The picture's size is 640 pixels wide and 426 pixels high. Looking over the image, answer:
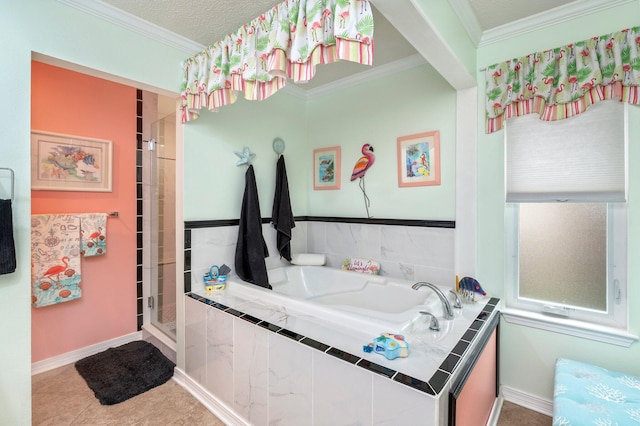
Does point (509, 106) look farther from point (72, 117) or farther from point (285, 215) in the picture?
point (72, 117)

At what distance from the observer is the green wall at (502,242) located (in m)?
1.60

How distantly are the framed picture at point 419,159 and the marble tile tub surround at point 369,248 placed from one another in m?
0.37

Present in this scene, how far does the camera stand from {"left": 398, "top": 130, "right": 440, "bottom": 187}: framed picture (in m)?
2.23

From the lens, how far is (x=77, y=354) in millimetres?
2441

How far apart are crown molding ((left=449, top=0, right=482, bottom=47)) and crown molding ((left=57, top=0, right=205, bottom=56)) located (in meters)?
1.73

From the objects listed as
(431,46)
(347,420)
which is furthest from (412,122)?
(347,420)

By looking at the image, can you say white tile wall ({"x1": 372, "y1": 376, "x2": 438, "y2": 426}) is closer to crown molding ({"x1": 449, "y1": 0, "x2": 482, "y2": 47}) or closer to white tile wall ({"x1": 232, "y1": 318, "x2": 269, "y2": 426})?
white tile wall ({"x1": 232, "y1": 318, "x2": 269, "y2": 426})

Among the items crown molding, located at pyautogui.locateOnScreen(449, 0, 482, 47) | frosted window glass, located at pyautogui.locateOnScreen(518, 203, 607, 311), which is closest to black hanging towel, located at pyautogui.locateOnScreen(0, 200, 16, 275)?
crown molding, located at pyautogui.locateOnScreen(449, 0, 482, 47)

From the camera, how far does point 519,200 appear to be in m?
1.91

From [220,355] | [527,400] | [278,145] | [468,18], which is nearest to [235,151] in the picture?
[278,145]

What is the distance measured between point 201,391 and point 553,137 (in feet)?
9.20

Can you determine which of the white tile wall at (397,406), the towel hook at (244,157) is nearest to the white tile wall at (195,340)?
the towel hook at (244,157)

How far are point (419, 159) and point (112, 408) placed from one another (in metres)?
2.75

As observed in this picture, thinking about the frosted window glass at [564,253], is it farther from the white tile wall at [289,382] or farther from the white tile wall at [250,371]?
the white tile wall at [250,371]
